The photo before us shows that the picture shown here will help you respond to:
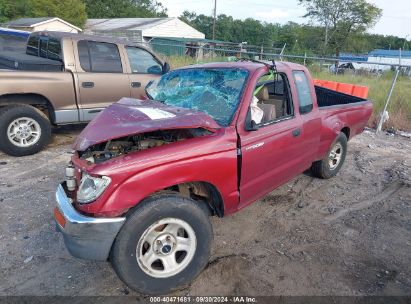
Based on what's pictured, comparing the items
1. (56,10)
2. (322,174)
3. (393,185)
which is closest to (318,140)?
(322,174)

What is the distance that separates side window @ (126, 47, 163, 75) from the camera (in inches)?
272

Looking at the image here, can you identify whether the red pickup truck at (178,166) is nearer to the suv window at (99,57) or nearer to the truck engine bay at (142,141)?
the truck engine bay at (142,141)

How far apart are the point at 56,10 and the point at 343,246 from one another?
47.0m

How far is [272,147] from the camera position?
11.9ft

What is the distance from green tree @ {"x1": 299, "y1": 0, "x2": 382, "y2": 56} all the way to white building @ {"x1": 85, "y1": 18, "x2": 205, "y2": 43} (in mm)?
18292

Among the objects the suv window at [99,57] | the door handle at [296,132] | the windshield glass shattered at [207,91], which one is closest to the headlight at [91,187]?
the windshield glass shattered at [207,91]

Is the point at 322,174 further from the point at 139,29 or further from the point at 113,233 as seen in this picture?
the point at 139,29

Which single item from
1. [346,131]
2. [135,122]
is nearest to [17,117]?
[135,122]

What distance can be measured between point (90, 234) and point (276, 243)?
2.00 meters

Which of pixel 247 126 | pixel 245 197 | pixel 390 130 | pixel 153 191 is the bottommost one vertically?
pixel 390 130

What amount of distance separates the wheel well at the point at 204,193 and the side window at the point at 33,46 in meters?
5.21

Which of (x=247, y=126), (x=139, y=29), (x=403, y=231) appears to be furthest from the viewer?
(x=139, y=29)

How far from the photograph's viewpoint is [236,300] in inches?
113

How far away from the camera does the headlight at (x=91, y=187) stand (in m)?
2.56
